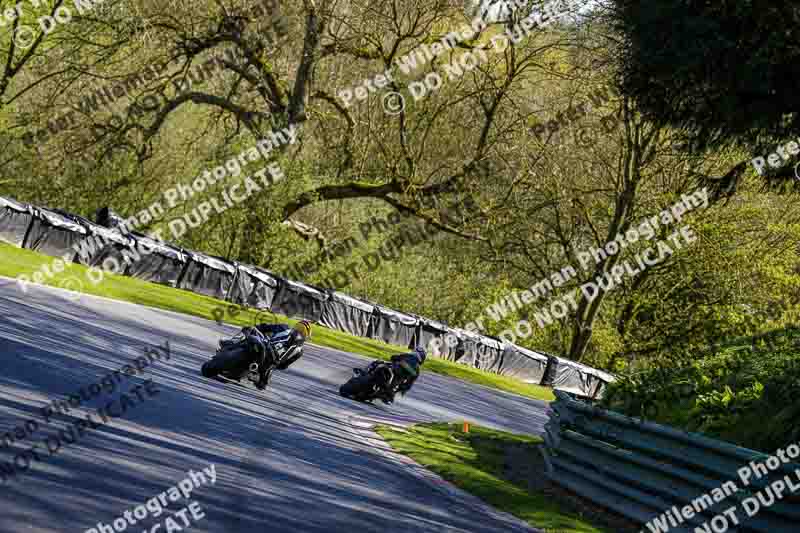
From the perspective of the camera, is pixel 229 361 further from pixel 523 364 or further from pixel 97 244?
pixel 523 364

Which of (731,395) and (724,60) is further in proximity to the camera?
(724,60)

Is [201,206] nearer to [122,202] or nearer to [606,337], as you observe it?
[122,202]

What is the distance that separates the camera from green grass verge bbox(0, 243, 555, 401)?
2547 cm

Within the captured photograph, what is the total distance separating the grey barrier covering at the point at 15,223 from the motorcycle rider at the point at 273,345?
54.6 ft

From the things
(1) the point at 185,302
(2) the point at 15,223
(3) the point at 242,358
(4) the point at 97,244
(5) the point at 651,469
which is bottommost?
(1) the point at 185,302

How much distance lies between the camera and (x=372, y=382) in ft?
58.5

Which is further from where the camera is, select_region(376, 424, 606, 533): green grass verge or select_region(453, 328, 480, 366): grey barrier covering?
select_region(453, 328, 480, 366): grey barrier covering

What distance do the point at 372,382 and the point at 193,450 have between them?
9.21 metres

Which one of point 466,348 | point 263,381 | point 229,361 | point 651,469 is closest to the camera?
point 651,469

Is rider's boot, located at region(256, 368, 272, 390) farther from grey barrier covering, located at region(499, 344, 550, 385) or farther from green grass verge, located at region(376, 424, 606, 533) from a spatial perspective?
grey barrier covering, located at region(499, 344, 550, 385)

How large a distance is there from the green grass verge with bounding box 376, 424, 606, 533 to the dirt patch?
0.12 ft

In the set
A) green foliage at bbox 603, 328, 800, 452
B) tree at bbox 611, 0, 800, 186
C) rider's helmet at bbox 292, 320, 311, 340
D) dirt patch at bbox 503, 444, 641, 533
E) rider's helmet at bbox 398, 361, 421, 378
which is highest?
tree at bbox 611, 0, 800, 186

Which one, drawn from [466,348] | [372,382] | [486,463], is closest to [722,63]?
[486,463]

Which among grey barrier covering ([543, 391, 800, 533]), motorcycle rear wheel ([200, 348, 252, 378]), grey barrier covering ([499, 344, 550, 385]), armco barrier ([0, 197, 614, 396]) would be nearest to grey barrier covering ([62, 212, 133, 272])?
armco barrier ([0, 197, 614, 396])
